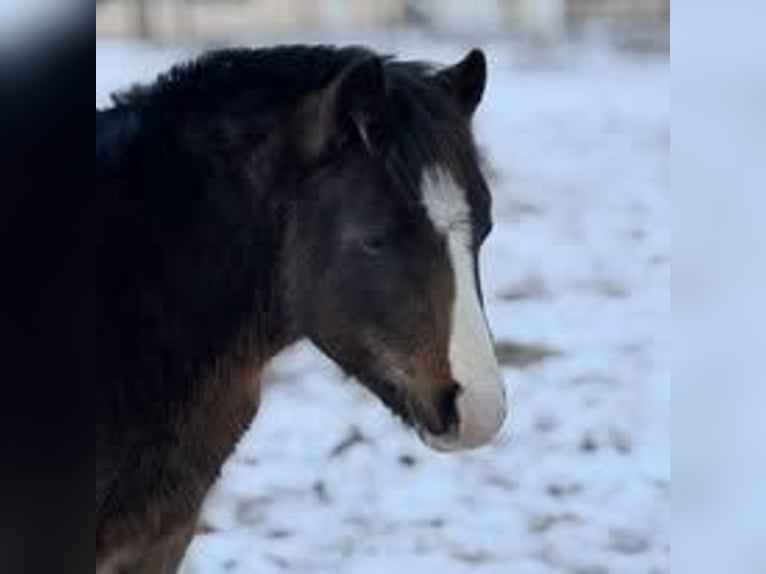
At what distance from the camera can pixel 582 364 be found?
5148 millimetres

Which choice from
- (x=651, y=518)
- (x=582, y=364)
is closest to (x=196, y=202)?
(x=651, y=518)

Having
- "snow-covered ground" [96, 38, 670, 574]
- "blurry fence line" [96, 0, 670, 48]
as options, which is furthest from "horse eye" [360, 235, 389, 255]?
"blurry fence line" [96, 0, 670, 48]

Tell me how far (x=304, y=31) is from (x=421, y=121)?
28.4 feet

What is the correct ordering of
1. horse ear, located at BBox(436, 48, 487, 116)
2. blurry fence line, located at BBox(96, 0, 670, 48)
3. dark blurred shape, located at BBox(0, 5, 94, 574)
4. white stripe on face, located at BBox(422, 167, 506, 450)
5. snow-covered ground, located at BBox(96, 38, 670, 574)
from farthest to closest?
blurry fence line, located at BBox(96, 0, 670, 48)
snow-covered ground, located at BBox(96, 38, 670, 574)
horse ear, located at BBox(436, 48, 487, 116)
white stripe on face, located at BBox(422, 167, 506, 450)
dark blurred shape, located at BBox(0, 5, 94, 574)

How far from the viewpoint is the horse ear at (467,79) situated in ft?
7.26

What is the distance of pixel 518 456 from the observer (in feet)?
14.4

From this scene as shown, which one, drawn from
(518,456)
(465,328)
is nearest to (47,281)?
(465,328)

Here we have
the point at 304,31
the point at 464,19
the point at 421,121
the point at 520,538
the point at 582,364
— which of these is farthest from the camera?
the point at 464,19

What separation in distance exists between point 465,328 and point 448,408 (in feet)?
0.43

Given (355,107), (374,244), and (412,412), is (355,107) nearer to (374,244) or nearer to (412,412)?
(374,244)

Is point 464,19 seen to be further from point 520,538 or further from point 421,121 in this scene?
point 421,121

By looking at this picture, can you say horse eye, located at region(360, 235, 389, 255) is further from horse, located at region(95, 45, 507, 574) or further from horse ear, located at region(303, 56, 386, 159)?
horse ear, located at region(303, 56, 386, 159)

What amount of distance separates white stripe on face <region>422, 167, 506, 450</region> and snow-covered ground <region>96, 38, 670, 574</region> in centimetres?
61

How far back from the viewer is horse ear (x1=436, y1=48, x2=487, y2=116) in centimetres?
221
